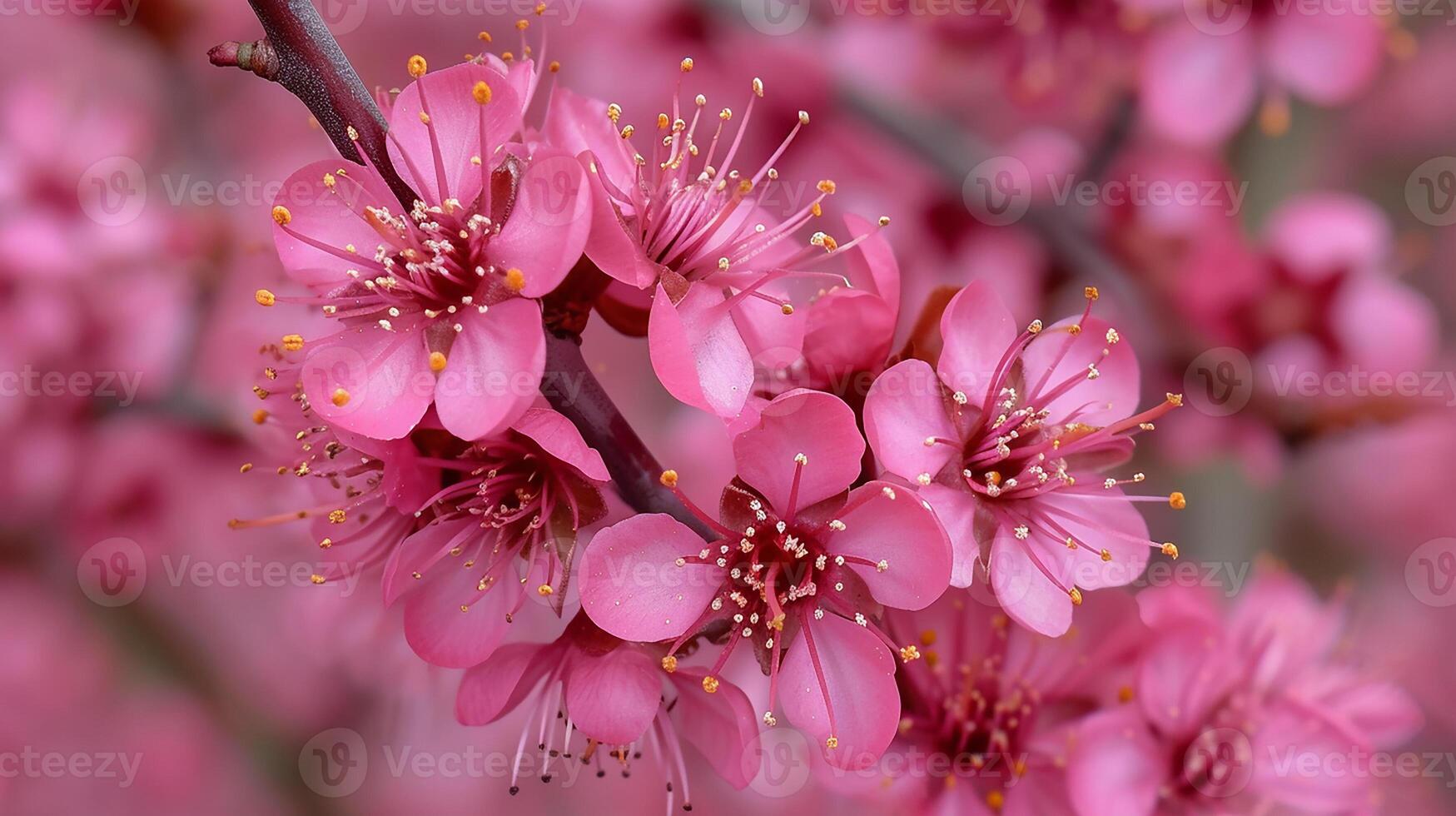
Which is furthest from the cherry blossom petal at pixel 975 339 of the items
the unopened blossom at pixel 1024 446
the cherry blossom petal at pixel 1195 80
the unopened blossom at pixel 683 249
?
the cherry blossom petal at pixel 1195 80

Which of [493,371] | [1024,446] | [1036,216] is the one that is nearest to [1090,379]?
[1024,446]

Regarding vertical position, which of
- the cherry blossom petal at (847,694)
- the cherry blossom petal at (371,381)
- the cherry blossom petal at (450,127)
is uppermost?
the cherry blossom petal at (450,127)

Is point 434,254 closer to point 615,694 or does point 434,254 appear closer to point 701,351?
point 701,351

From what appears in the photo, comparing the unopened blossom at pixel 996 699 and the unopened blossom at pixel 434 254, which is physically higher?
the unopened blossom at pixel 434 254

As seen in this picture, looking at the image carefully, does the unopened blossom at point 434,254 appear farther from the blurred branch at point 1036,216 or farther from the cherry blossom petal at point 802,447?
the blurred branch at point 1036,216

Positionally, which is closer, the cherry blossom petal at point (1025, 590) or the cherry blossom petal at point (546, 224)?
the cherry blossom petal at point (546, 224)

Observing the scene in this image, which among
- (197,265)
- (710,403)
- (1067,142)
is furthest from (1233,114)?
(197,265)

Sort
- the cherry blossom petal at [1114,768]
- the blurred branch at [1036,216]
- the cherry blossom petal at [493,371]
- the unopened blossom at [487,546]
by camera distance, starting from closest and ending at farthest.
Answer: the cherry blossom petal at [493,371], the unopened blossom at [487,546], the cherry blossom petal at [1114,768], the blurred branch at [1036,216]

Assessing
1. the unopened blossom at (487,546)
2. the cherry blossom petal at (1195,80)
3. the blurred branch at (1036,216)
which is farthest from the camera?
the blurred branch at (1036,216)

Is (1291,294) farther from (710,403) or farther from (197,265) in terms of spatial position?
(197,265)
